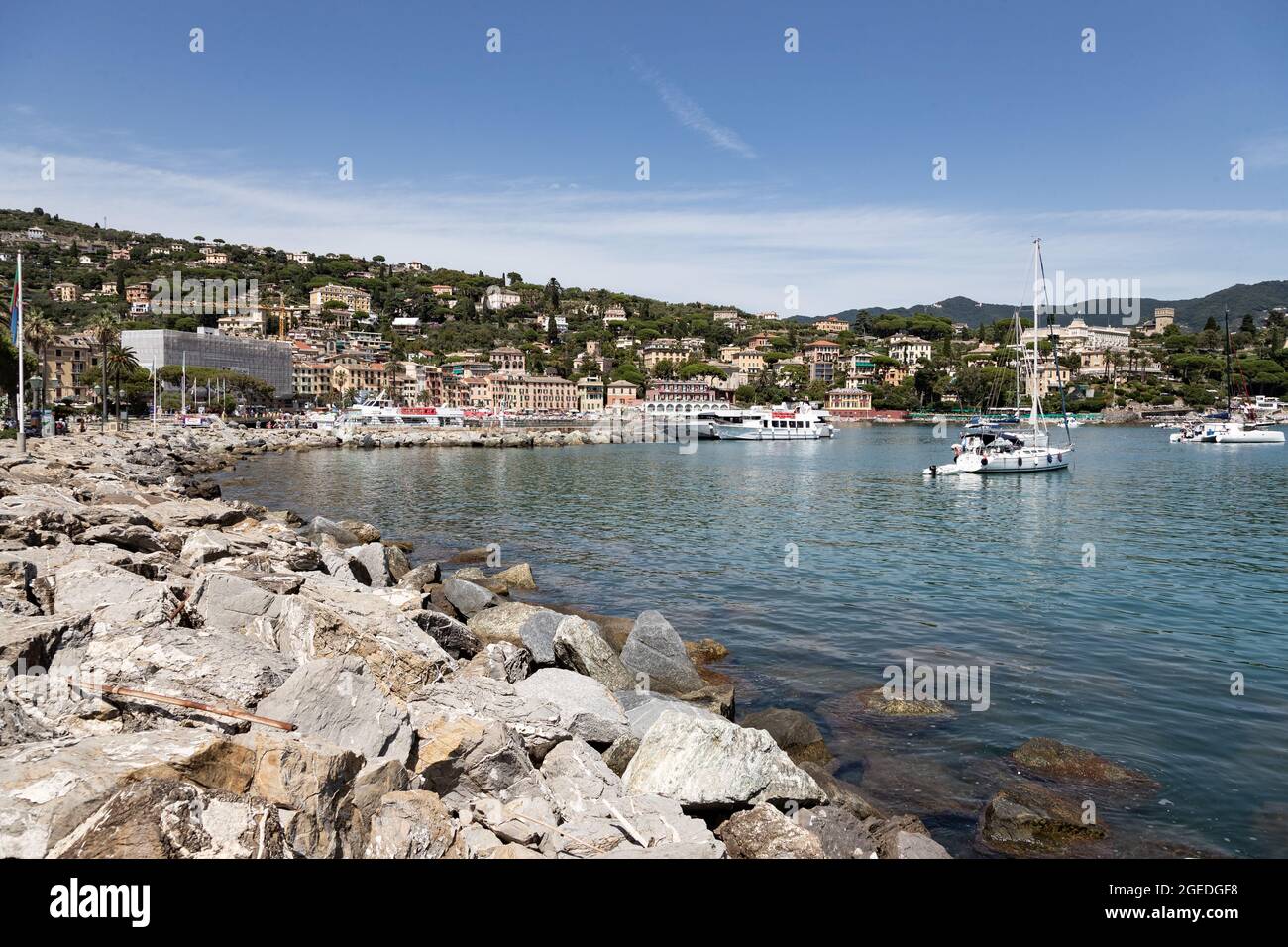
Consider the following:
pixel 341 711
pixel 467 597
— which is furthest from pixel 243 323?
pixel 341 711

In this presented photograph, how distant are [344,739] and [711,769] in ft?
9.62

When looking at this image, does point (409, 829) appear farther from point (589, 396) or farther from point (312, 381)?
point (312, 381)

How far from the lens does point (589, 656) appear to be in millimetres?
10695

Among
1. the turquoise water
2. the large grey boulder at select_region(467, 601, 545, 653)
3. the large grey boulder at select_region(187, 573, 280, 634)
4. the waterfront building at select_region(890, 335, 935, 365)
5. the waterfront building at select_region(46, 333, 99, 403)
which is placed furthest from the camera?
the waterfront building at select_region(890, 335, 935, 365)

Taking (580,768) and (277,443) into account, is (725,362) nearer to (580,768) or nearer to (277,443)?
(277,443)

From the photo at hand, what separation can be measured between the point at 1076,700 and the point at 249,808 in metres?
10.3

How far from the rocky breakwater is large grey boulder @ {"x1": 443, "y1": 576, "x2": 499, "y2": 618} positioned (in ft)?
10.2

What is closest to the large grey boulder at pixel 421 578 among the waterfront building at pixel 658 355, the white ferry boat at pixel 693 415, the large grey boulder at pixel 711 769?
the large grey boulder at pixel 711 769

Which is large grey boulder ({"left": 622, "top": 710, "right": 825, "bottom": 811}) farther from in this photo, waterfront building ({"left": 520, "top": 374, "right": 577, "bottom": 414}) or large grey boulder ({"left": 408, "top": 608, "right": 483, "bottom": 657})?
waterfront building ({"left": 520, "top": 374, "right": 577, "bottom": 414})

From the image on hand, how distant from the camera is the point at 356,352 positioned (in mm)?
165625

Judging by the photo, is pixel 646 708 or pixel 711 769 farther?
pixel 646 708

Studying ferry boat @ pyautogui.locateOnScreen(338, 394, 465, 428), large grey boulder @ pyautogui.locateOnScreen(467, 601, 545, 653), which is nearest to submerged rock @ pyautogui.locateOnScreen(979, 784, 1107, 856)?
large grey boulder @ pyautogui.locateOnScreen(467, 601, 545, 653)

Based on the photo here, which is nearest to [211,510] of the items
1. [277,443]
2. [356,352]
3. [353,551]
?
[353,551]

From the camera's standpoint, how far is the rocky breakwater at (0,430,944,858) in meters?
4.34
